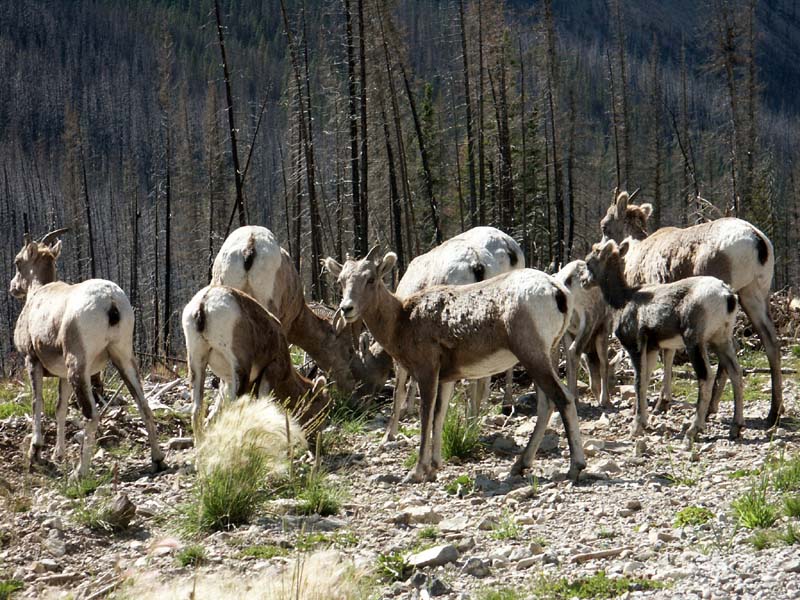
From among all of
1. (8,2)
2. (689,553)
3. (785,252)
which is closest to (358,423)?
(689,553)

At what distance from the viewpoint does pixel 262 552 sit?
21.7 feet

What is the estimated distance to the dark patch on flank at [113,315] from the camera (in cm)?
968

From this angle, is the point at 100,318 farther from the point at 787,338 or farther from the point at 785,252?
the point at 785,252

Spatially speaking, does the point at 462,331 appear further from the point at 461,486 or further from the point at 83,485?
the point at 83,485

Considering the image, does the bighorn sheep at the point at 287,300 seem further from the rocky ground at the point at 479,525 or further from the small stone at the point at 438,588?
the small stone at the point at 438,588

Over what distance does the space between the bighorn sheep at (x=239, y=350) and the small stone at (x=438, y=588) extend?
3747 mm

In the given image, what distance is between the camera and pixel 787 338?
57.3ft

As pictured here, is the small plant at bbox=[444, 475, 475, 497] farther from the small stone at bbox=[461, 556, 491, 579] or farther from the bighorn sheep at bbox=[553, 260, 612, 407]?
the bighorn sheep at bbox=[553, 260, 612, 407]

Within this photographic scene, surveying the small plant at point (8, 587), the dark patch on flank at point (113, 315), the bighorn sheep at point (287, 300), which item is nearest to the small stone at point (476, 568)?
the small plant at point (8, 587)

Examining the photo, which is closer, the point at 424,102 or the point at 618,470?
the point at 618,470

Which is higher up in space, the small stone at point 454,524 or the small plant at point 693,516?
the small plant at point 693,516

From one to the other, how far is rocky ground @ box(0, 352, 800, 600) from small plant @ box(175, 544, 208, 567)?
22 mm

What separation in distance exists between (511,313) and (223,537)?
9.80 feet

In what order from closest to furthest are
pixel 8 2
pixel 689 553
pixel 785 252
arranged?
pixel 689 553 → pixel 785 252 → pixel 8 2
